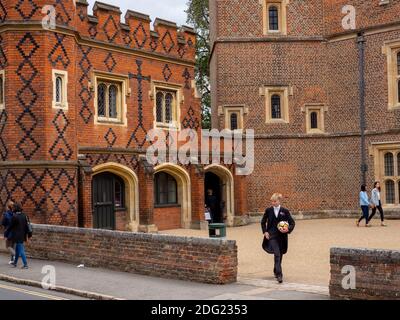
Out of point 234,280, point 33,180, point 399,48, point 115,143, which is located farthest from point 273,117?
point 234,280

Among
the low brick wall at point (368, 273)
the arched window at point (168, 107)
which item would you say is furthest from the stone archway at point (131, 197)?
the low brick wall at point (368, 273)

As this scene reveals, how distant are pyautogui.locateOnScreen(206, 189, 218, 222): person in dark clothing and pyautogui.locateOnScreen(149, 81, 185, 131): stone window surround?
10.1 ft

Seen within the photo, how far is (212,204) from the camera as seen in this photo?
22688mm

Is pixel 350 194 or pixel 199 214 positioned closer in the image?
pixel 199 214

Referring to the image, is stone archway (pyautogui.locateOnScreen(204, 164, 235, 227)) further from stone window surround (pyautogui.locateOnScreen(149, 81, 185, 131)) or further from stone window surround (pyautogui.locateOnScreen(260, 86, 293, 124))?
stone window surround (pyautogui.locateOnScreen(260, 86, 293, 124))

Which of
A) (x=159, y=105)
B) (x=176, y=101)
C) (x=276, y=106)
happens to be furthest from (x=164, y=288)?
(x=276, y=106)

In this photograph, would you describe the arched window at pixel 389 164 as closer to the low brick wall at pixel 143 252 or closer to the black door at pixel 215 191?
the black door at pixel 215 191

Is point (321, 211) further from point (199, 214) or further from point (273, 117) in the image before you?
point (199, 214)

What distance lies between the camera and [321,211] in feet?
81.3

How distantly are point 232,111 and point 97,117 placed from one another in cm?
758

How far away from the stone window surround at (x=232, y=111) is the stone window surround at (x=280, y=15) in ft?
11.3

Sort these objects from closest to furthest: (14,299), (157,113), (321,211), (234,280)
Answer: (14,299), (234,280), (157,113), (321,211)

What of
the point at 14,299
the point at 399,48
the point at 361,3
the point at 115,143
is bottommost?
the point at 14,299

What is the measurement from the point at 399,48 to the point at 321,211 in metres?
7.49
